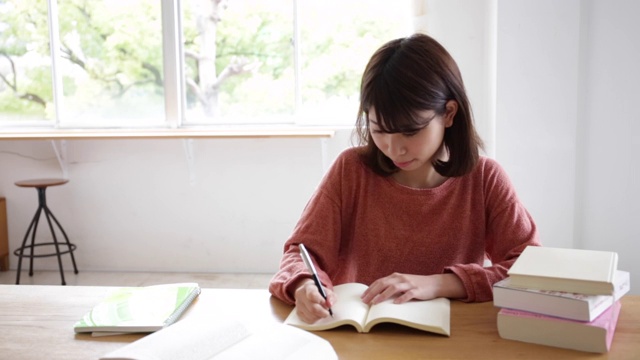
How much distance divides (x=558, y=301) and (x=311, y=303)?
404mm

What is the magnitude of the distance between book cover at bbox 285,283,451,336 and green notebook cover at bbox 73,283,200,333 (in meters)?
→ 0.22

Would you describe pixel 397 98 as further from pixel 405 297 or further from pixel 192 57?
pixel 192 57

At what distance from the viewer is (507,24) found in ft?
10.7

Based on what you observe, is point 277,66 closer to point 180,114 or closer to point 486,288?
point 180,114

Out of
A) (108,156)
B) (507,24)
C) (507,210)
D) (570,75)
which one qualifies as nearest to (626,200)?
(570,75)

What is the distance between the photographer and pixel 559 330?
3.57ft

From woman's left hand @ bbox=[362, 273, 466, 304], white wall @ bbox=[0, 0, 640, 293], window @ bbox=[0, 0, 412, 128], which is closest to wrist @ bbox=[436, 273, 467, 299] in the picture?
woman's left hand @ bbox=[362, 273, 466, 304]

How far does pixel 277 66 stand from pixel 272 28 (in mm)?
215

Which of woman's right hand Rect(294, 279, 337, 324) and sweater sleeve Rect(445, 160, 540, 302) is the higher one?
sweater sleeve Rect(445, 160, 540, 302)

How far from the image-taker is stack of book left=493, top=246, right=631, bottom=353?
3.51ft

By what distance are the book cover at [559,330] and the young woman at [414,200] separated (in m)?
0.18

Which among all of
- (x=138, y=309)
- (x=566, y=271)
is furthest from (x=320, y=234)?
(x=566, y=271)

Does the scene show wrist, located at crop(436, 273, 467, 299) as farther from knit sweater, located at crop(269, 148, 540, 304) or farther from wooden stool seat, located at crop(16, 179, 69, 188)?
wooden stool seat, located at crop(16, 179, 69, 188)

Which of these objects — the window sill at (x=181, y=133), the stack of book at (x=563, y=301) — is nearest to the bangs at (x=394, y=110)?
the stack of book at (x=563, y=301)
